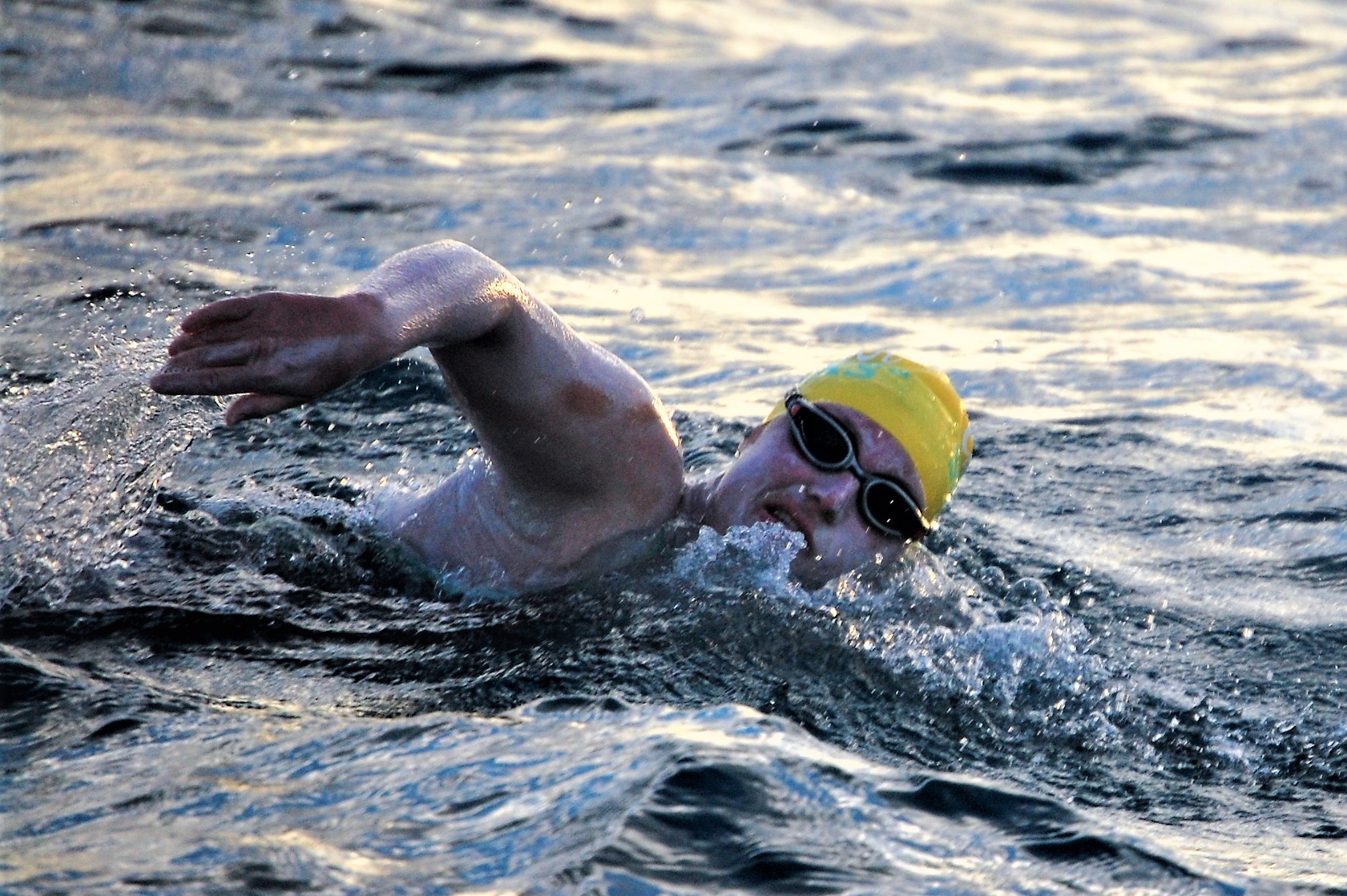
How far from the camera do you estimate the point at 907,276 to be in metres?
8.89

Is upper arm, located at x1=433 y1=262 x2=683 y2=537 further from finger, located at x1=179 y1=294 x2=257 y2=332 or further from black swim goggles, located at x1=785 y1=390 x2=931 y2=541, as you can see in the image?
finger, located at x1=179 y1=294 x2=257 y2=332

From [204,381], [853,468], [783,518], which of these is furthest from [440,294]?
[853,468]

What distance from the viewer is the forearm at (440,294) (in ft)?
11.0

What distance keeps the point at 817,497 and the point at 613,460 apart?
25.5 inches

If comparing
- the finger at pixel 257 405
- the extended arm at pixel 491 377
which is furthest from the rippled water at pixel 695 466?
the finger at pixel 257 405

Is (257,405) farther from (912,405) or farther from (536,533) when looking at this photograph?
(912,405)

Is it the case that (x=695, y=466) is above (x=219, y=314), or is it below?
below

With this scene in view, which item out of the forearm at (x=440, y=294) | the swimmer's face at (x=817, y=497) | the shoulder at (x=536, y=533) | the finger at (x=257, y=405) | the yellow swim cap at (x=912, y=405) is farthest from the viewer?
the yellow swim cap at (x=912, y=405)

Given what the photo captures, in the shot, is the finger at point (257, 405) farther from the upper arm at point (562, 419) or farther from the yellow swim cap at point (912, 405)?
the yellow swim cap at point (912, 405)

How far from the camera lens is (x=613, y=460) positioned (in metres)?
4.57

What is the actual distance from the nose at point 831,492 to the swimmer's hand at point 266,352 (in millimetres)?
Result: 1923

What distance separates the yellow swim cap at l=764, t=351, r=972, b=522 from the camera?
4.95m

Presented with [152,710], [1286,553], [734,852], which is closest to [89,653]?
Answer: [152,710]

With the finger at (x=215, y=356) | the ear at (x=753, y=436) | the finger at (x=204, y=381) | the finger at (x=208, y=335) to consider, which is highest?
the finger at (x=208, y=335)
